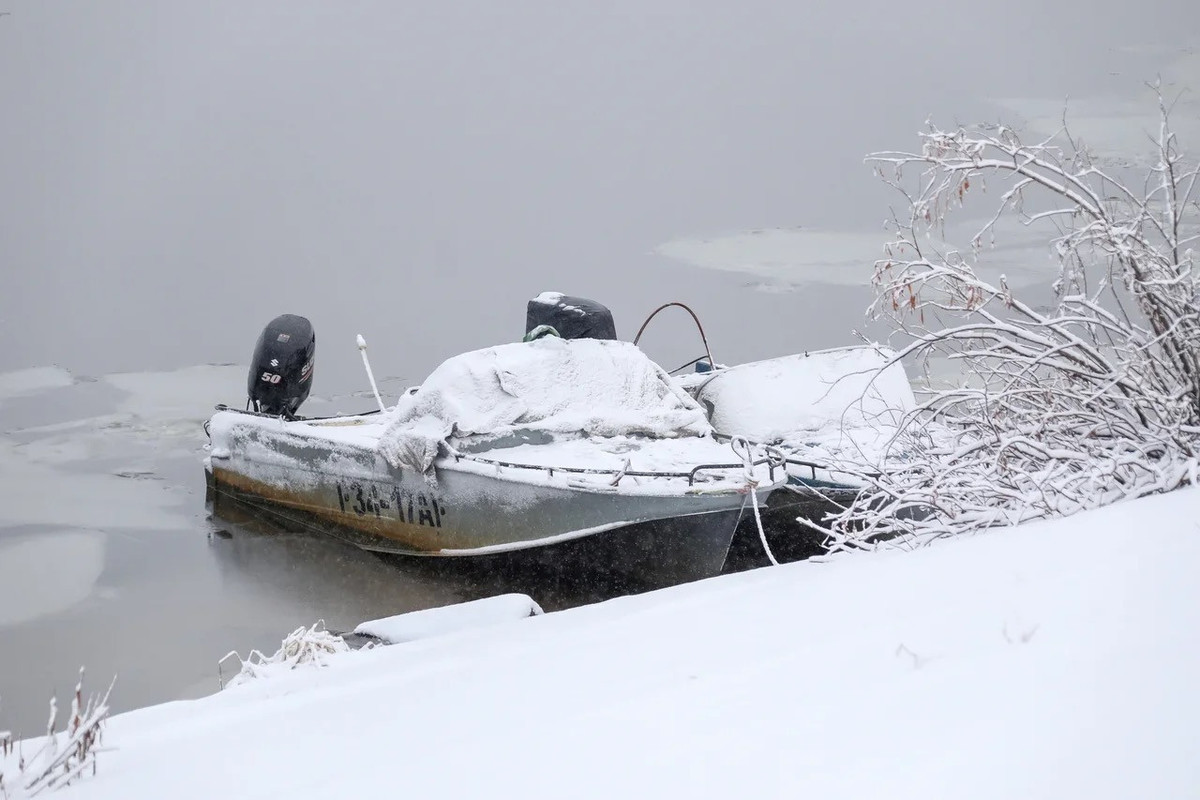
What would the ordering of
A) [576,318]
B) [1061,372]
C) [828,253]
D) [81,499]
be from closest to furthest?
[1061,372], [576,318], [81,499], [828,253]

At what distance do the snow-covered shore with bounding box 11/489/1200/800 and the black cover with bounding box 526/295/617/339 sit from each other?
5928mm

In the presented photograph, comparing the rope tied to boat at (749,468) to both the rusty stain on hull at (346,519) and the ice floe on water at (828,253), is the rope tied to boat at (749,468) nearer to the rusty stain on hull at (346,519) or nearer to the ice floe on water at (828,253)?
the rusty stain on hull at (346,519)

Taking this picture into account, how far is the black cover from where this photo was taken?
31.6 ft

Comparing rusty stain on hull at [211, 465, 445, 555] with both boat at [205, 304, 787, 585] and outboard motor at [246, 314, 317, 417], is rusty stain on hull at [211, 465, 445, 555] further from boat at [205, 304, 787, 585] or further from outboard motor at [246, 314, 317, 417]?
outboard motor at [246, 314, 317, 417]

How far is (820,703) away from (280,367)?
10029 mm

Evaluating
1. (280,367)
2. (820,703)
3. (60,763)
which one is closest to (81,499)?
(280,367)

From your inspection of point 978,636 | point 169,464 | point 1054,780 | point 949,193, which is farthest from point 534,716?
point 169,464

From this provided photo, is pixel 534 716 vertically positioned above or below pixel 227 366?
above

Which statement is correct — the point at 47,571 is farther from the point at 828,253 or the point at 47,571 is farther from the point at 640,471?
the point at 828,253

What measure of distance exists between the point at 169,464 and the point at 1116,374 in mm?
12744

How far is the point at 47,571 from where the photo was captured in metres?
10.9

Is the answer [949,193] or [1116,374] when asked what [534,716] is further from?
[949,193]

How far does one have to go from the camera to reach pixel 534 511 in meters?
8.55

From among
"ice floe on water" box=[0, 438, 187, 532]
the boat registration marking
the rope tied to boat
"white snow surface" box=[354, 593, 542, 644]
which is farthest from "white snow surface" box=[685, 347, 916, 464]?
"ice floe on water" box=[0, 438, 187, 532]
